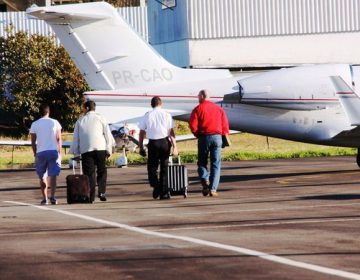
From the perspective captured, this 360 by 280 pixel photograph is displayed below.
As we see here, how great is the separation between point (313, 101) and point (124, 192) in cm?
616

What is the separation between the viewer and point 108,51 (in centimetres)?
3228

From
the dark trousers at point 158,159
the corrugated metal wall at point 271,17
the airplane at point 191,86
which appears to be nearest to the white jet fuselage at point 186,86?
the airplane at point 191,86

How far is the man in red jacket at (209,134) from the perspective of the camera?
78.8 ft

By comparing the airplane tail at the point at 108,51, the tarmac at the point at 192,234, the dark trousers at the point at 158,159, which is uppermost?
the airplane tail at the point at 108,51

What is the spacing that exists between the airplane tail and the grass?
35.5 ft

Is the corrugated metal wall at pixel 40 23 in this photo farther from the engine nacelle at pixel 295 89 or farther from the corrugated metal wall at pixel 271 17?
the engine nacelle at pixel 295 89

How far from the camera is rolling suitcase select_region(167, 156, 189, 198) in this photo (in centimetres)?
2377

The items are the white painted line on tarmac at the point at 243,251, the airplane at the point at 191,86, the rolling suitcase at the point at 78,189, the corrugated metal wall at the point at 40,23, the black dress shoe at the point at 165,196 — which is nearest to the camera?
the white painted line on tarmac at the point at 243,251

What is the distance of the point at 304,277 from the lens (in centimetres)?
1109

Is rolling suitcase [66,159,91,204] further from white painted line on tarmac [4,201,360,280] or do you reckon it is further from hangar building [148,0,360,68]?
hangar building [148,0,360,68]

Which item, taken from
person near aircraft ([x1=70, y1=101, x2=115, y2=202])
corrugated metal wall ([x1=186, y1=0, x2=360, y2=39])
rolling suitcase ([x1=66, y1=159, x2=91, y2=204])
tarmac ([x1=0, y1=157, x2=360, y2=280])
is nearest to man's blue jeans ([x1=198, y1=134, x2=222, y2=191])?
tarmac ([x1=0, y1=157, x2=360, y2=280])

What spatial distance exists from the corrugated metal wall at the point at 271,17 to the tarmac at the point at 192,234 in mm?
31178

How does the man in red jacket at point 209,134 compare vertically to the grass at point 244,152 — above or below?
above

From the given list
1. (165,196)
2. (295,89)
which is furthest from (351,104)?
(165,196)
